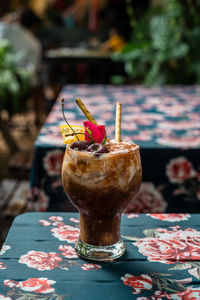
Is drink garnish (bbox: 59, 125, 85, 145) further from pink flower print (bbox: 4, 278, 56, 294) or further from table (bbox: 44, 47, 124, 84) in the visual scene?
table (bbox: 44, 47, 124, 84)

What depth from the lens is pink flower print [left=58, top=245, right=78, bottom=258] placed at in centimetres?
63

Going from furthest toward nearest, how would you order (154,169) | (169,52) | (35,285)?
(169,52)
(154,169)
(35,285)

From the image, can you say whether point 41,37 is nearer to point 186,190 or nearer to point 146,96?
point 146,96

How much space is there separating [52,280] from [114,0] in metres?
8.20

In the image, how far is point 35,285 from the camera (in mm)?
544

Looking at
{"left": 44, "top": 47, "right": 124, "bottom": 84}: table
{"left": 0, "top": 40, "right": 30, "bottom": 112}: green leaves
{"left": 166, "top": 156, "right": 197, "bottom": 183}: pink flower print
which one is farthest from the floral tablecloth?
{"left": 44, "top": 47, "right": 124, "bottom": 84}: table

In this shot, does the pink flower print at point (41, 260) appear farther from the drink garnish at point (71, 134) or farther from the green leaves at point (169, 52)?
the green leaves at point (169, 52)

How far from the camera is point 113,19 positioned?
782cm

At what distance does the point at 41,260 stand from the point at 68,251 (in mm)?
52

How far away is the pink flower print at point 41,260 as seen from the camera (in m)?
0.59

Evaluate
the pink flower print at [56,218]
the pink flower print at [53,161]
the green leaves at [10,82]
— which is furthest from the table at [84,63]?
the pink flower print at [56,218]

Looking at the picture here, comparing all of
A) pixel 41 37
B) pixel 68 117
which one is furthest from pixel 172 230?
pixel 41 37

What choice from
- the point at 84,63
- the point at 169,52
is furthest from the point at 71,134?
the point at 84,63

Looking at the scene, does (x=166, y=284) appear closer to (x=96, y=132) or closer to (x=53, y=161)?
(x=96, y=132)
